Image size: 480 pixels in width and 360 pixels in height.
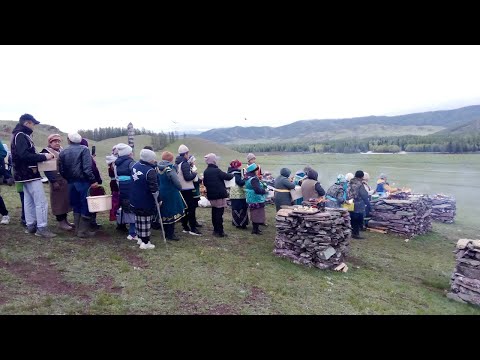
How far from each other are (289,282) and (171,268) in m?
2.33

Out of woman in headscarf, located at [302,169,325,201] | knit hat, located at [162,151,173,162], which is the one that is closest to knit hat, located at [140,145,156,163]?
knit hat, located at [162,151,173,162]

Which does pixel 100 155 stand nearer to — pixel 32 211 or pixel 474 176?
pixel 32 211

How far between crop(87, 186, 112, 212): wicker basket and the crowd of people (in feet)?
0.67

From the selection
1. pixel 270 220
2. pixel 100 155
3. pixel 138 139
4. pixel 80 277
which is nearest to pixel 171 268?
pixel 80 277

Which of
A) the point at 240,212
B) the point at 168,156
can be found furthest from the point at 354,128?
the point at 168,156

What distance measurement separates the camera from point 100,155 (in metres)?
27.2

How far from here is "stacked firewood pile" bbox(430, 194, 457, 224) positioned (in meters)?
17.1

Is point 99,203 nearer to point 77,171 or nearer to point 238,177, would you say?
point 77,171

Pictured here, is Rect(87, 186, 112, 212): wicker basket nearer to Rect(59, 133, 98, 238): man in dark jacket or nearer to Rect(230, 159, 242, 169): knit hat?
Rect(59, 133, 98, 238): man in dark jacket

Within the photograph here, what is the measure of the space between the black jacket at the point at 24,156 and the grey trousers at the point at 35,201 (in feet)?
0.58

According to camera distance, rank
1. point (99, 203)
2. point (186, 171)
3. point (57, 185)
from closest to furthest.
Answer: point (99, 203) < point (57, 185) < point (186, 171)

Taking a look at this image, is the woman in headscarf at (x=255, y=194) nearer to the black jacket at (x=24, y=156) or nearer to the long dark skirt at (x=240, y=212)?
the long dark skirt at (x=240, y=212)

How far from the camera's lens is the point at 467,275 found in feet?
24.5

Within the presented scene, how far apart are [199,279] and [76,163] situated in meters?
3.47
